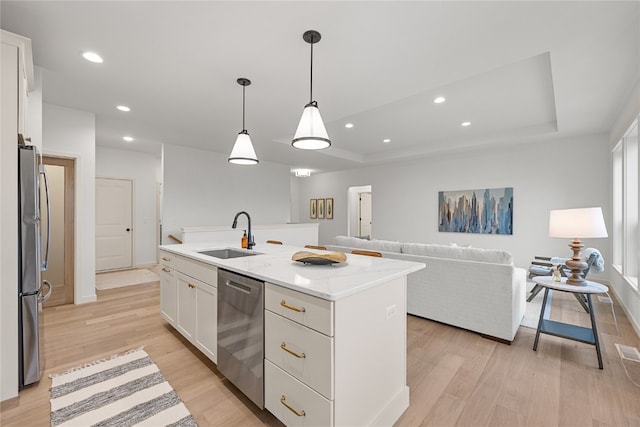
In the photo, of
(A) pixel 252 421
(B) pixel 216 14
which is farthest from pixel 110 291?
(B) pixel 216 14

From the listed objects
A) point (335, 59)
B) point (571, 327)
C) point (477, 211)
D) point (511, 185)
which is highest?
point (335, 59)

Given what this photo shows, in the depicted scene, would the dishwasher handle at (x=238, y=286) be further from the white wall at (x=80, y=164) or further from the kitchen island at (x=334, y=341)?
the white wall at (x=80, y=164)

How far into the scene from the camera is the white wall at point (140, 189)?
5.77 m

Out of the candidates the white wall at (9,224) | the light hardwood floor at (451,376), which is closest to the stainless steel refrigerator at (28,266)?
the white wall at (9,224)

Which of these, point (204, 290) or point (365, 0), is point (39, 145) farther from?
point (365, 0)

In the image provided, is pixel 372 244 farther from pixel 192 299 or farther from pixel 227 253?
pixel 192 299

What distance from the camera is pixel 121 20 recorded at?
1.95 metres

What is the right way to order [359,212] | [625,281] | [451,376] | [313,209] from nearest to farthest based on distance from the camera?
[451,376]
[625,281]
[359,212]
[313,209]

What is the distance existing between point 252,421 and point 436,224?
229 inches

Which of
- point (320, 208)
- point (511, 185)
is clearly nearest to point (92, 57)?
point (511, 185)

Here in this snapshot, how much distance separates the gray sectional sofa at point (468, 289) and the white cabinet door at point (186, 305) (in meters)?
2.20

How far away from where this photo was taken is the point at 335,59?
2416 millimetres

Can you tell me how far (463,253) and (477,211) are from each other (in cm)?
359

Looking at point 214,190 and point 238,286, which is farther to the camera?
point 214,190
